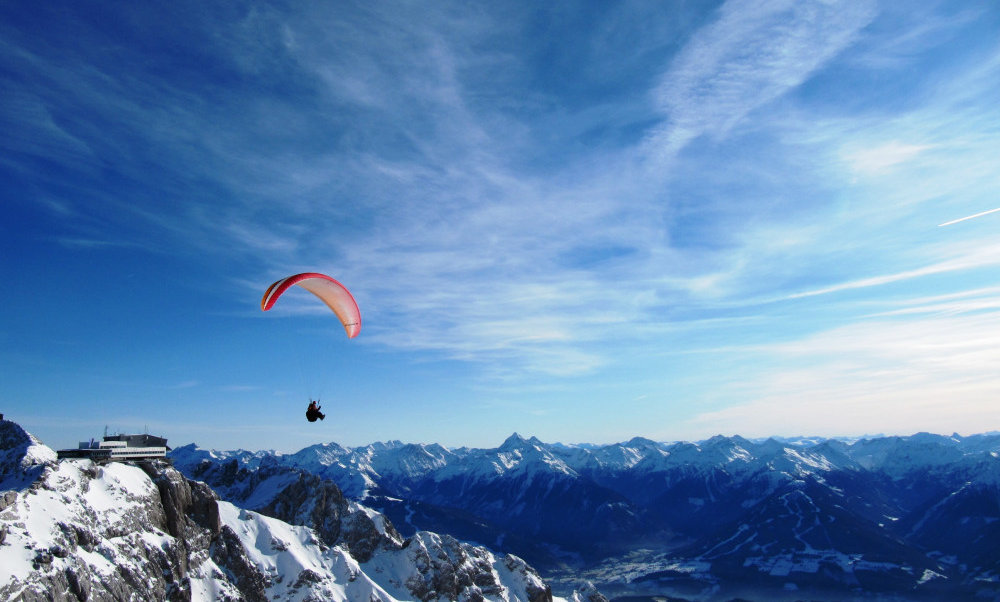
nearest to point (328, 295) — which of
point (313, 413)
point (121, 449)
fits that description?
point (313, 413)

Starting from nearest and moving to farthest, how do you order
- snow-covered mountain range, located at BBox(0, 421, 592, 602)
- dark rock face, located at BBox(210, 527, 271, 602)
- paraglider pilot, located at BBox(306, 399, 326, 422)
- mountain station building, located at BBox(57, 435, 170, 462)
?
paraglider pilot, located at BBox(306, 399, 326, 422), snow-covered mountain range, located at BBox(0, 421, 592, 602), mountain station building, located at BBox(57, 435, 170, 462), dark rock face, located at BBox(210, 527, 271, 602)

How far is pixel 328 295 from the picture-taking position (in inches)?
3105

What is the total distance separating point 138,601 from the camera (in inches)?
4171

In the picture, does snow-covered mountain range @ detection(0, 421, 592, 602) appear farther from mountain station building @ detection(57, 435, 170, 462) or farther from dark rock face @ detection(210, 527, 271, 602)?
mountain station building @ detection(57, 435, 170, 462)

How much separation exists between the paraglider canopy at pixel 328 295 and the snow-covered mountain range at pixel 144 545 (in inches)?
2458

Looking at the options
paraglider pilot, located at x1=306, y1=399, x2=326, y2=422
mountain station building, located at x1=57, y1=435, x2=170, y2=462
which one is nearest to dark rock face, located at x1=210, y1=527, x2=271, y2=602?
mountain station building, located at x1=57, y1=435, x2=170, y2=462

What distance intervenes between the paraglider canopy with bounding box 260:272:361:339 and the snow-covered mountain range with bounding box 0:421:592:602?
205 ft

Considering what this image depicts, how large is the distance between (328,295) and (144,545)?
78428 mm

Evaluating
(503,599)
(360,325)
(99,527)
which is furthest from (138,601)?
(503,599)

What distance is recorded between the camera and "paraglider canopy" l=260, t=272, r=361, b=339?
7231cm

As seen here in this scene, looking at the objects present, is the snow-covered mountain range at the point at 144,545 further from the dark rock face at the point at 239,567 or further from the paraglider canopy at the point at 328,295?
the paraglider canopy at the point at 328,295

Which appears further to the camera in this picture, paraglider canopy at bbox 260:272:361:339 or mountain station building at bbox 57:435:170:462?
mountain station building at bbox 57:435:170:462

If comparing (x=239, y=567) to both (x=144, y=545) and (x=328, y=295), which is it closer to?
(x=144, y=545)

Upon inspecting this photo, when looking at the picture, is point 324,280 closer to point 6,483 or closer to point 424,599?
point 6,483
